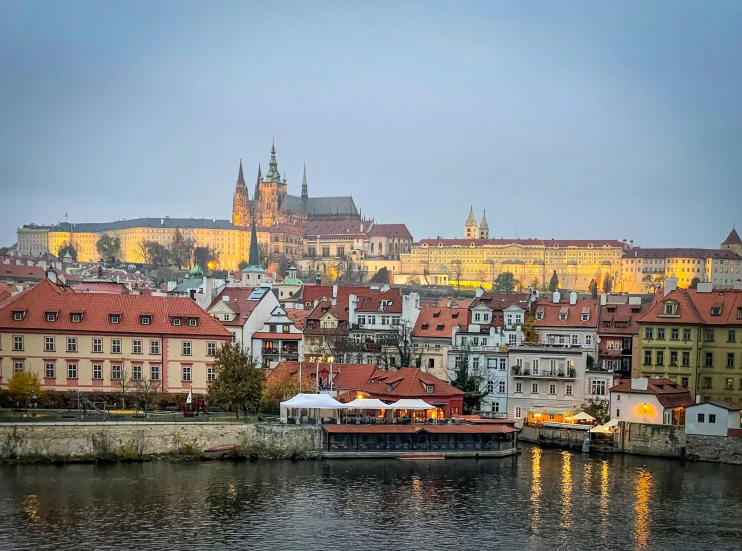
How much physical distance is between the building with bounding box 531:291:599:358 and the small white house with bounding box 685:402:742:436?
11.8 m

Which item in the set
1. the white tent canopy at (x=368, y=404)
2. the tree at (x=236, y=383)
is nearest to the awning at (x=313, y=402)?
the white tent canopy at (x=368, y=404)

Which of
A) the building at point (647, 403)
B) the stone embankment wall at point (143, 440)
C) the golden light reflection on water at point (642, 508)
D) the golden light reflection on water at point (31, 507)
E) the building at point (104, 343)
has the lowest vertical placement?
the golden light reflection on water at point (642, 508)

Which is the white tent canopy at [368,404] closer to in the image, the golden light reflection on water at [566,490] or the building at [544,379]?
the golden light reflection on water at [566,490]

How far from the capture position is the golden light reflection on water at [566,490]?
150 feet

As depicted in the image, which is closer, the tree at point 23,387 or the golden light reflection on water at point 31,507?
the golden light reflection on water at point 31,507

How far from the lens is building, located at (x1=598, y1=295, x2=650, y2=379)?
73.0 metres

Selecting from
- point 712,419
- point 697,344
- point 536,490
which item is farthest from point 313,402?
point 697,344

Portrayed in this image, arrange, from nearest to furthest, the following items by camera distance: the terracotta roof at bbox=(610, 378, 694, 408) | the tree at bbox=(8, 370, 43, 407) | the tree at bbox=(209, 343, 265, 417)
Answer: the tree at bbox=(8, 370, 43, 407) → the tree at bbox=(209, 343, 265, 417) → the terracotta roof at bbox=(610, 378, 694, 408)

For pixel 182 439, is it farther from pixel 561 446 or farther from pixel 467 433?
pixel 561 446

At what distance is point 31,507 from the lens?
44.9m

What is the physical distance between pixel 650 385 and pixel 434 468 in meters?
16.2

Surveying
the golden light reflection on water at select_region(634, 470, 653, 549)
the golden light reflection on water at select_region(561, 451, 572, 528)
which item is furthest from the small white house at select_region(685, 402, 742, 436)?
Result: the golden light reflection on water at select_region(561, 451, 572, 528)

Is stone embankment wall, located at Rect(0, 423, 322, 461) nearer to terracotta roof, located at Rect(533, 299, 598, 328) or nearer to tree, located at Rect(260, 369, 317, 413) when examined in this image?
tree, located at Rect(260, 369, 317, 413)

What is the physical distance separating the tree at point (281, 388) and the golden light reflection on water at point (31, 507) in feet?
64.7
